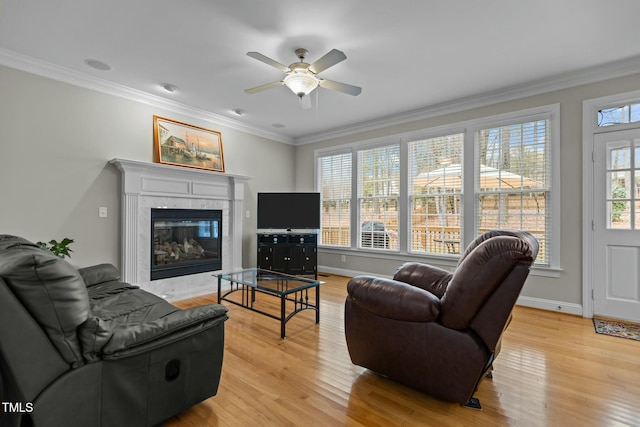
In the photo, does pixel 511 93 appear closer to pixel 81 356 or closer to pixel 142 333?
pixel 142 333

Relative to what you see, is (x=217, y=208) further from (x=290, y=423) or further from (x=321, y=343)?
(x=290, y=423)

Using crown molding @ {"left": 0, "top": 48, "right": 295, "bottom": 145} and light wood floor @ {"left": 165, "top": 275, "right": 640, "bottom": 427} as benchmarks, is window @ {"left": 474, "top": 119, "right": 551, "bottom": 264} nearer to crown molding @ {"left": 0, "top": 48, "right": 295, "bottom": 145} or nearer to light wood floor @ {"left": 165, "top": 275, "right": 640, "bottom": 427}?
light wood floor @ {"left": 165, "top": 275, "right": 640, "bottom": 427}

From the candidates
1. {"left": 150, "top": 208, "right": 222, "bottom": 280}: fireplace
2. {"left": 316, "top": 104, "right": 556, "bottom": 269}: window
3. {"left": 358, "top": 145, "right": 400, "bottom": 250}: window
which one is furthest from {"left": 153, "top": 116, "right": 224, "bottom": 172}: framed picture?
{"left": 358, "top": 145, "right": 400, "bottom": 250}: window

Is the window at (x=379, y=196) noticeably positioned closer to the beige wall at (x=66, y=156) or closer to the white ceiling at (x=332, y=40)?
the white ceiling at (x=332, y=40)

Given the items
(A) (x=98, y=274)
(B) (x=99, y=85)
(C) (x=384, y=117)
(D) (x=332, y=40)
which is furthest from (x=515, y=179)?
(B) (x=99, y=85)

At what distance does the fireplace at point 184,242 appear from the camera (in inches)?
161

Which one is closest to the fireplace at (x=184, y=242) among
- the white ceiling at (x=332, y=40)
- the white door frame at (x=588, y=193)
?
the white ceiling at (x=332, y=40)

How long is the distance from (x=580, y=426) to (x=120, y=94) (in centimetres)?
518

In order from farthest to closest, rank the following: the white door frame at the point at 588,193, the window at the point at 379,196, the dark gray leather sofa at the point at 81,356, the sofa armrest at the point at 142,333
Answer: the window at the point at 379,196 < the white door frame at the point at 588,193 < the sofa armrest at the point at 142,333 < the dark gray leather sofa at the point at 81,356

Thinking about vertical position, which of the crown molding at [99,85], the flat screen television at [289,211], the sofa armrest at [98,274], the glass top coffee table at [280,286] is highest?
the crown molding at [99,85]

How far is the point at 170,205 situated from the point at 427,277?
344cm

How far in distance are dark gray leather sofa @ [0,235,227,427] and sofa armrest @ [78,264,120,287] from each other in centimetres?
133

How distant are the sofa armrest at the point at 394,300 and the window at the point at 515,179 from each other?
269 cm

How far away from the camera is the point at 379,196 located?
5.22 meters
